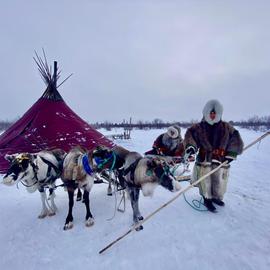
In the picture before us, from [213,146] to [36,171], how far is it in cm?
290

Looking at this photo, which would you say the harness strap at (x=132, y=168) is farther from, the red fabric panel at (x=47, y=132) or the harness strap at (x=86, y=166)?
the red fabric panel at (x=47, y=132)

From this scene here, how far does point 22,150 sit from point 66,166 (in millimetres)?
2987

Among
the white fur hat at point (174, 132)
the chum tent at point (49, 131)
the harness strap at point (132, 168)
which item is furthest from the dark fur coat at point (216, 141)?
the chum tent at point (49, 131)

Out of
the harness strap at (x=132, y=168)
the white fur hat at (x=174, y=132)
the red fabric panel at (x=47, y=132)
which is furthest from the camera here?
the red fabric panel at (x=47, y=132)

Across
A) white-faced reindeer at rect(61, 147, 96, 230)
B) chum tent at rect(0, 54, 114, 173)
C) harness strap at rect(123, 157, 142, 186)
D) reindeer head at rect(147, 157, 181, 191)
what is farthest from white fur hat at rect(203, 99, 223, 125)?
chum tent at rect(0, 54, 114, 173)

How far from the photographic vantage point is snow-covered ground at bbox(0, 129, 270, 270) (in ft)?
7.25

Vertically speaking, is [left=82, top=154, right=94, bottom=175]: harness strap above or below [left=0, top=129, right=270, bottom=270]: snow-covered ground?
above

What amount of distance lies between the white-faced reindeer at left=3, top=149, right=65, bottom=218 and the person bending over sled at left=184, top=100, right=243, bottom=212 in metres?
2.33

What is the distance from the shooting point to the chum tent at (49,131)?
5387mm

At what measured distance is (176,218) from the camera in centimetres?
310

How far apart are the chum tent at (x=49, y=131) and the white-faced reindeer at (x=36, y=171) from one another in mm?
2075

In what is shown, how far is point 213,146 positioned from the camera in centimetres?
328

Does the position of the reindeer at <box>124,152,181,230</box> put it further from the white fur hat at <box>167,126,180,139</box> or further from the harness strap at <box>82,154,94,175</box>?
the white fur hat at <box>167,126,180,139</box>

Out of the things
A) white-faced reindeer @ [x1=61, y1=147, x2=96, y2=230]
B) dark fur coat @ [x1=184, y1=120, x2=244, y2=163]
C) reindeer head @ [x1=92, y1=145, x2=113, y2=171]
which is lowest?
white-faced reindeer @ [x1=61, y1=147, x2=96, y2=230]
